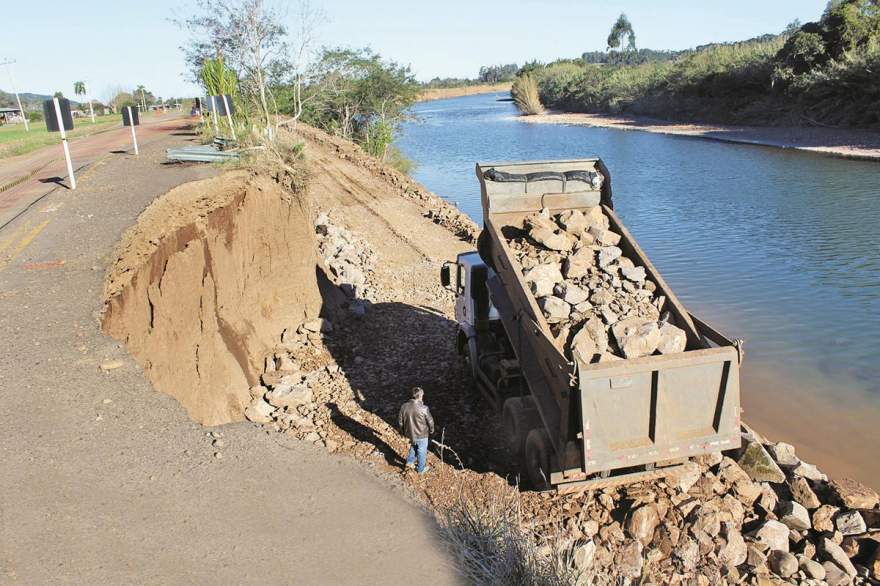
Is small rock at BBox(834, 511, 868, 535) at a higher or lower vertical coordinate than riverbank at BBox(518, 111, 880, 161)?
lower

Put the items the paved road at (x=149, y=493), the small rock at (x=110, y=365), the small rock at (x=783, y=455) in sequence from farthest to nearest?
1. the small rock at (x=783, y=455)
2. the small rock at (x=110, y=365)
3. the paved road at (x=149, y=493)

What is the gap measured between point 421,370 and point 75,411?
5.97m

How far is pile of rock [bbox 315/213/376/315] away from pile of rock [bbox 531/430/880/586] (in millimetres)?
8163

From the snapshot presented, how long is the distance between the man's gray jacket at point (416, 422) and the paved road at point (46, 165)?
9.57 metres

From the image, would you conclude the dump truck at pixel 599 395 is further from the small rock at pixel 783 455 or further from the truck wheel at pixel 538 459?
the small rock at pixel 783 455

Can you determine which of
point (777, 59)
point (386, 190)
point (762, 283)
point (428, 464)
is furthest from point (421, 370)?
point (777, 59)

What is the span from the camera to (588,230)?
9.09 metres

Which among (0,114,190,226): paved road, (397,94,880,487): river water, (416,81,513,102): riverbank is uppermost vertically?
(416,81,513,102): riverbank

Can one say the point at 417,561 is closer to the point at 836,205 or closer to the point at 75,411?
the point at 75,411

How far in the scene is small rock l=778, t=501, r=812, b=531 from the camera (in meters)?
7.25

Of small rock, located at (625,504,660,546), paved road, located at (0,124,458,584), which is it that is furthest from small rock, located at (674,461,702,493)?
paved road, located at (0,124,458,584)

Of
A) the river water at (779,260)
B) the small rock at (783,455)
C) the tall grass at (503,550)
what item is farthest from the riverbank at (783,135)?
the tall grass at (503,550)

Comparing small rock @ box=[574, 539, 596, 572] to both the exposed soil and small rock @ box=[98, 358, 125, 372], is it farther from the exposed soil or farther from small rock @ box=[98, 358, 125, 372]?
small rock @ box=[98, 358, 125, 372]

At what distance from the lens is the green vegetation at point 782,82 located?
4394 cm
